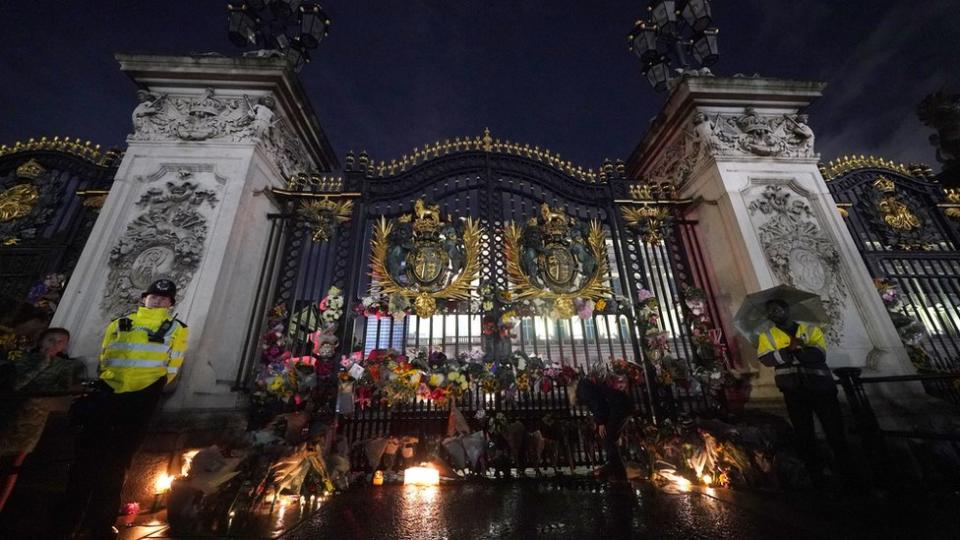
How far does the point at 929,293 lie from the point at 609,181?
7812 millimetres

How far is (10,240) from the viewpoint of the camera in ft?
24.3

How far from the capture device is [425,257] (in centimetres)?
715

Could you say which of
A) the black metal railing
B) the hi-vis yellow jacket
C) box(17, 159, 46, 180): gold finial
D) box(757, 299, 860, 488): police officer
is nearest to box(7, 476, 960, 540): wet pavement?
box(757, 299, 860, 488): police officer

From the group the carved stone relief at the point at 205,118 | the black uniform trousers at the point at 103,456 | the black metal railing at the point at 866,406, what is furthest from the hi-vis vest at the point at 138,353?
the black metal railing at the point at 866,406

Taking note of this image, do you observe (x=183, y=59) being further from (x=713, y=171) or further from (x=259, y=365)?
(x=713, y=171)

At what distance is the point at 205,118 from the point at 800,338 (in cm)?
1063

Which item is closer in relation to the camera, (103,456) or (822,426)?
(103,456)

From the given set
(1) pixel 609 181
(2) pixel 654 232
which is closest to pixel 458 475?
(2) pixel 654 232

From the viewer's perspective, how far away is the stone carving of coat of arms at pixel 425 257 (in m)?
6.98

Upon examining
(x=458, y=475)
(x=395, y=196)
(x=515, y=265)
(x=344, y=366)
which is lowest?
(x=458, y=475)

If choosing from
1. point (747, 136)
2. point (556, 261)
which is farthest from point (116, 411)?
point (747, 136)

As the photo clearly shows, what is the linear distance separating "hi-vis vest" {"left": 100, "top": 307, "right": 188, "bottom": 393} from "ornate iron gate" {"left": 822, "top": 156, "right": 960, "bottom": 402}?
12.4 metres

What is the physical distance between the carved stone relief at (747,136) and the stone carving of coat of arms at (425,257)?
530 cm

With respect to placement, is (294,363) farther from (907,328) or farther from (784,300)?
(907,328)
